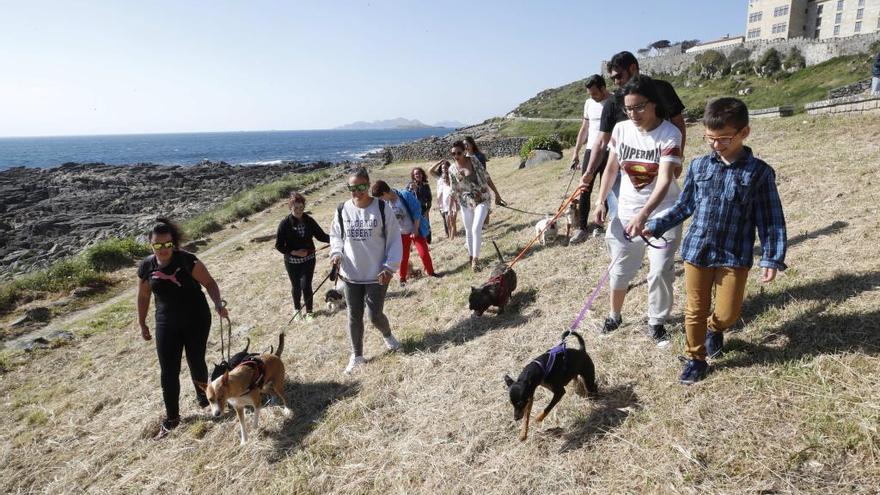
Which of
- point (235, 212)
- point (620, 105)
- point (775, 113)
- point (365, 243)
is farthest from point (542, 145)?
point (365, 243)

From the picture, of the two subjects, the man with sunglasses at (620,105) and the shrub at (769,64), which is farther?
the shrub at (769,64)

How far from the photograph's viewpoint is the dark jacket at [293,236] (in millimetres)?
6699

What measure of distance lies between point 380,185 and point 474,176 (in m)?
1.56

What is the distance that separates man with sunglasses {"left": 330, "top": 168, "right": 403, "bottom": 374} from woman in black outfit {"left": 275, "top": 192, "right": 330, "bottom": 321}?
1.58m

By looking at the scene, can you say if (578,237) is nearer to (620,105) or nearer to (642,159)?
(620,105)

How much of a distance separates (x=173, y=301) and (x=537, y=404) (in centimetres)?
358

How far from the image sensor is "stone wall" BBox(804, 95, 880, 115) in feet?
38.2

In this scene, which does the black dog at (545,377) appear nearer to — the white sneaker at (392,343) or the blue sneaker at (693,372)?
the blue sneaker at (693,372)

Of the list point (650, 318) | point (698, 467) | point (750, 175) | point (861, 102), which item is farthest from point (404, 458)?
point (861, 102)

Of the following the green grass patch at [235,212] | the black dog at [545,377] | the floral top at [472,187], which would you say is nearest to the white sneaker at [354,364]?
the black dog at [545,377]

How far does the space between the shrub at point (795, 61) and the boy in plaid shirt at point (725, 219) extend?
54666mm

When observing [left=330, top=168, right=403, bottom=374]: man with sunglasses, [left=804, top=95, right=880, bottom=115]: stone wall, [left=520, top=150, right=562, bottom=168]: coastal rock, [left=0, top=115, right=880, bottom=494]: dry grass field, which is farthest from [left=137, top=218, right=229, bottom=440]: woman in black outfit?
[left=520, top=150, right=562, bottom=168]: coastal rock

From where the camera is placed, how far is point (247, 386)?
4.47 m

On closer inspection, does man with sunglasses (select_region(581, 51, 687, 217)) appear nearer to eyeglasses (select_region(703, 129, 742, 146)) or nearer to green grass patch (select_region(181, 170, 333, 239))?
eyeglasses (select_region(703, 129, 742, 146))
